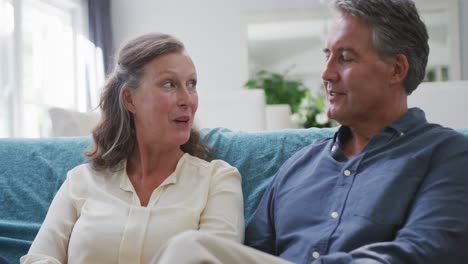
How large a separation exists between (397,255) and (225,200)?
49 cm

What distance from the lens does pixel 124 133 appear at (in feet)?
5.38

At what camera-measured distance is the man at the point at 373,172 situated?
3.67 ft

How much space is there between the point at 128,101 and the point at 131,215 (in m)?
0.35

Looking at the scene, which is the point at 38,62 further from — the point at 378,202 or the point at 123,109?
the point at 378,202

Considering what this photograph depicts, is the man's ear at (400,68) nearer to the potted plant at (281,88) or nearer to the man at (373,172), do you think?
the man at (373,172)

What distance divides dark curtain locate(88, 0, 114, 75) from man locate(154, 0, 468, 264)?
4.66 meters

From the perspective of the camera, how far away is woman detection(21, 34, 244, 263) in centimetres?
140

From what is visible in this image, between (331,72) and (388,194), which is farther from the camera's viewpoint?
(331,72)

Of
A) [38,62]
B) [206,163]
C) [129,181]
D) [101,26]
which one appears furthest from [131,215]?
[101,26]

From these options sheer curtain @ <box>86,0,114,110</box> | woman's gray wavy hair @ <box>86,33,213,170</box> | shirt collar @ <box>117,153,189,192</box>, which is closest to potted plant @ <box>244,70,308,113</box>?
sheer curtain @ <box>86,0,114,110</box>

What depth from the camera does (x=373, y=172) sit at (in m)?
1.27

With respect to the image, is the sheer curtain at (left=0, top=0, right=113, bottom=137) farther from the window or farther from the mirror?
the mirror

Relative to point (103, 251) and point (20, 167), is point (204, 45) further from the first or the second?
point (103, 251)

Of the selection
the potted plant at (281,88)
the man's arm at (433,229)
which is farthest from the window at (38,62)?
the man's arm at (433,229)
